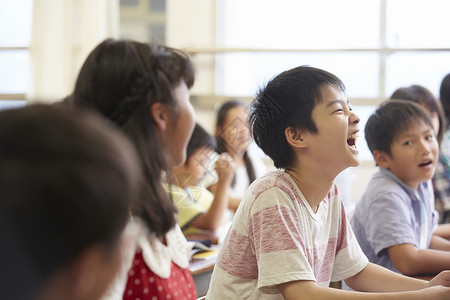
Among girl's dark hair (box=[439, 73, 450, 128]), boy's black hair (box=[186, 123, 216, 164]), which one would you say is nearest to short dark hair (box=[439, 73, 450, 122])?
girl's dark hair (box=[439, 73, 450, 128])

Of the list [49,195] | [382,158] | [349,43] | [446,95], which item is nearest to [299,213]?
[382,158]

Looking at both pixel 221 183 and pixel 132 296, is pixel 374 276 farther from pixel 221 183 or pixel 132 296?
pixel 221 183

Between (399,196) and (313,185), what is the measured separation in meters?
0.50

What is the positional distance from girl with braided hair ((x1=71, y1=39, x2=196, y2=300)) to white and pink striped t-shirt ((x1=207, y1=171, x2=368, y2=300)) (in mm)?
213

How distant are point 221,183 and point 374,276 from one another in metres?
1.19

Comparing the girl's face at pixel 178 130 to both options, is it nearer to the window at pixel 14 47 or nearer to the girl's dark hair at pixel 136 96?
the girl's dark hair at pixel 136 96

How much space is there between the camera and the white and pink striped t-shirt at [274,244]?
1139mm

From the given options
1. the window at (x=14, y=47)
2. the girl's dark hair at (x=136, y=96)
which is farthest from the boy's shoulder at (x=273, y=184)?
the window at (x=14, y=47)

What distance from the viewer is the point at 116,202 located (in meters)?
0.52

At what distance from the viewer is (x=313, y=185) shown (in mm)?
1286

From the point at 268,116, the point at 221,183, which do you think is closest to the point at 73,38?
A: the point at 221,183

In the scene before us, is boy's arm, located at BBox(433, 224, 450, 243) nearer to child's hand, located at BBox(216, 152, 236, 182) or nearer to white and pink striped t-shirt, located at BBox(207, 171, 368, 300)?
white and pink striped t-shirt, located at BBox(207, 171, 368, 300)

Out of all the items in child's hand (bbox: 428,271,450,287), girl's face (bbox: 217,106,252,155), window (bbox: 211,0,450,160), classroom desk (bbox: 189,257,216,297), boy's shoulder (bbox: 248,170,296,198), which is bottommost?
classroom desk (bbox: 189,257,216,297)

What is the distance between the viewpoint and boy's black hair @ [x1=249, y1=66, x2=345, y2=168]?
1.29 metres
